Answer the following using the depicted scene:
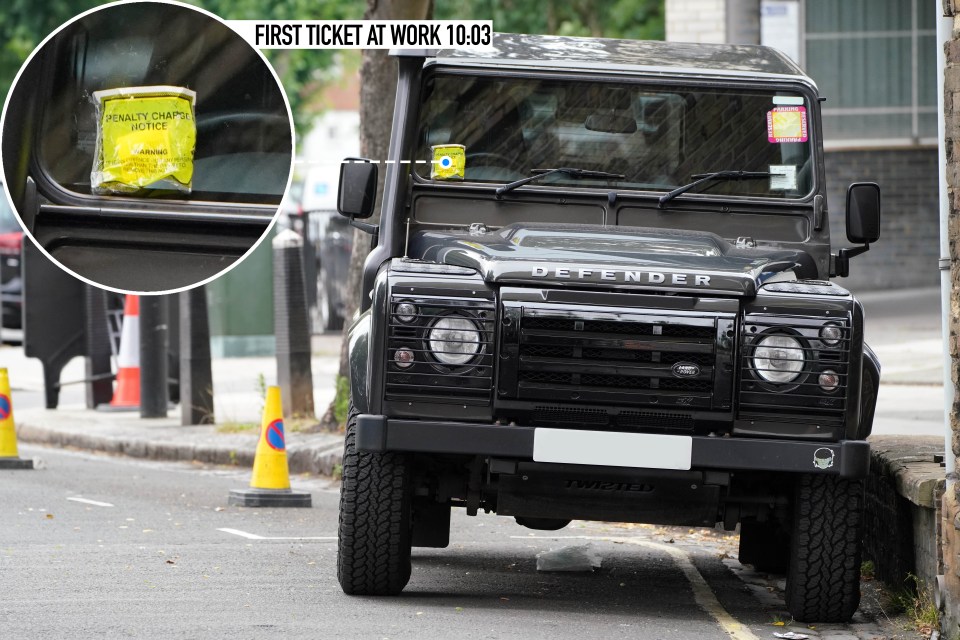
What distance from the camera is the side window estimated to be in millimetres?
4848

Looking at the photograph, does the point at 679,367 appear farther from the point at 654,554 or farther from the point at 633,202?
the point at 654,554

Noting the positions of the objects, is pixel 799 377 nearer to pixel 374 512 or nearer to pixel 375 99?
pixel 374 512

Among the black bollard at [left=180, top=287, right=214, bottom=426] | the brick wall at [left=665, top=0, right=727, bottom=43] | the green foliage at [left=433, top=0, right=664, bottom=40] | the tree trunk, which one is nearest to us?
the tree trunk

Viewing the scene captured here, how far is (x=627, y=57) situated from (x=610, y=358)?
203 cm

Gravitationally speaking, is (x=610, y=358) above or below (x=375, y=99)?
below

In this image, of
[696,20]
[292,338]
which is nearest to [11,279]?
[696,20]

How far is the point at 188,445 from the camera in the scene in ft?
43.6

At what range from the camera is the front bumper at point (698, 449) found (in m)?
6.34

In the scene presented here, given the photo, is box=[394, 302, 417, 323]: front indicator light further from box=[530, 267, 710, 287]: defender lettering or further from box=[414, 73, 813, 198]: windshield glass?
box=[414, 73, 813, 198]: windshield glass

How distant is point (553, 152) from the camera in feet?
25.2

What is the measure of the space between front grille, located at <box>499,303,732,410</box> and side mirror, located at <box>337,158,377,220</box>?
1.47 metres

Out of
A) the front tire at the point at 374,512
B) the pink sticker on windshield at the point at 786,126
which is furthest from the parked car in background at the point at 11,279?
the front tire at the point at 374,512

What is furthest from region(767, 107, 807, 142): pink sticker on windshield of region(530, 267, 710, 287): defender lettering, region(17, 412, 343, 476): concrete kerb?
region(17, 412, 343, 476): concrete kerb

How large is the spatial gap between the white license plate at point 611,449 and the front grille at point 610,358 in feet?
0.45
